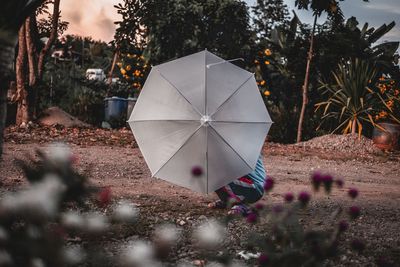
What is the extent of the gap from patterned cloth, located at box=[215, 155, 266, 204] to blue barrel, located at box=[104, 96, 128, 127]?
887 cm

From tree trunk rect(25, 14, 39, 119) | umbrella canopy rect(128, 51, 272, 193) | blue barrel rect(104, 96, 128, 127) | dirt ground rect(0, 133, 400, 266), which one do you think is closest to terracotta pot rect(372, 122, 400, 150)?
dirt ground rect(0, 133, 400, 266)

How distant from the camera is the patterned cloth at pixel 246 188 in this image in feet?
14.0

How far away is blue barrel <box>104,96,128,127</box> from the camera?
12.8 meters

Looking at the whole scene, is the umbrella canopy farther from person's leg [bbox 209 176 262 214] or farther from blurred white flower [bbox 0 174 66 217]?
blurred white flower [bbox 0 174 66 217]

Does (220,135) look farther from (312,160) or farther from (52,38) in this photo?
(52,38)

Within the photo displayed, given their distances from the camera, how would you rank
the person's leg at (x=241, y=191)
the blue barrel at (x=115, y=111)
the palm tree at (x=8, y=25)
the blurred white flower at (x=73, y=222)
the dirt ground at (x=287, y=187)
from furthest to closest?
the blue barrel at (x=115, y=111) < the person's leg at (x=241, y=191) < the dirt ground at (x=287, y=187) < the palm tree at (x=8, y=25) < the blurred white flower at (x=73, y=222)

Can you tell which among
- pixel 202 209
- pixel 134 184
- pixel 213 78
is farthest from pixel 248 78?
pixel 134 184

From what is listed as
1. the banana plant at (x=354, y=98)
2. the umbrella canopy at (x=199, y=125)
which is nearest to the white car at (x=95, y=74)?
the banana plant at (x=354, y=98)

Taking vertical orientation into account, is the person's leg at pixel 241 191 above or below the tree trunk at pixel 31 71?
below

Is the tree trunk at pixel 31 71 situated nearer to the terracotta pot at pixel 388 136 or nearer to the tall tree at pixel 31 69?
the tall tree at pixel 31 69

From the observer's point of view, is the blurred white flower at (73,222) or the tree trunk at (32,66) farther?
the tree trunk at (32,66)

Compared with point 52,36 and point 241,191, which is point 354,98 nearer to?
A: point 52,36

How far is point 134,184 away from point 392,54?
11.2 metres

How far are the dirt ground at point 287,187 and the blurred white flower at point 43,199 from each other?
698mm
